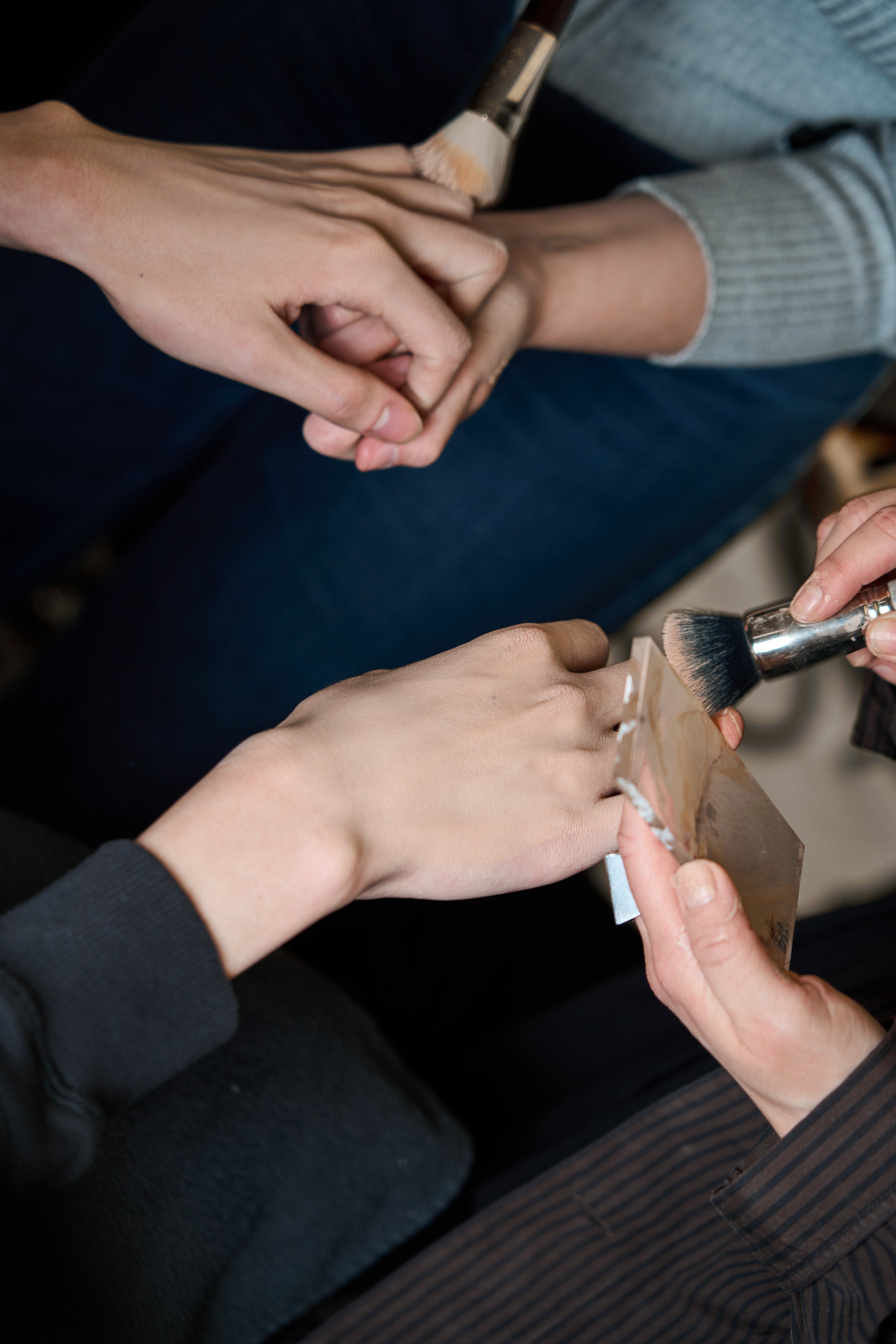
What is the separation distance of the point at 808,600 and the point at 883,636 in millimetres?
47

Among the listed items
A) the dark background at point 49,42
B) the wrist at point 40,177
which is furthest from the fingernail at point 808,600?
the dark background at point 49,42

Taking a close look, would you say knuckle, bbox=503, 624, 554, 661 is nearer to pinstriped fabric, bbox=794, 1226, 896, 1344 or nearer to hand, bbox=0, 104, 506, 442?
hand, bbox=0, 104, 506, 442

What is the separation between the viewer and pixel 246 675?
86 cm

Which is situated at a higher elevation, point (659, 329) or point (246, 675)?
point (659, 329)

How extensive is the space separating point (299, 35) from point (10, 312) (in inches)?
14.7

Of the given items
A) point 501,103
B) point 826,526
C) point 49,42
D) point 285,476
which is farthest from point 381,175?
point 49,42

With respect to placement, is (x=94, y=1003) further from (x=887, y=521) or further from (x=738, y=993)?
(x=887, y=521)

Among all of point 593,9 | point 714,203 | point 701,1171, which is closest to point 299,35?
point 593,9

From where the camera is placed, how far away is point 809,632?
21.7 inches

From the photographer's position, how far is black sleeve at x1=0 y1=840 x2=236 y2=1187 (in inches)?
15.7

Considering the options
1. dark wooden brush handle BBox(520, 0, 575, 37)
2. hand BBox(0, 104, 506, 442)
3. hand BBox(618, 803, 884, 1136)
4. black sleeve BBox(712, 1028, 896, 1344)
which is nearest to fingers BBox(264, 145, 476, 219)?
hand BBox(0, 104, 506, 442)

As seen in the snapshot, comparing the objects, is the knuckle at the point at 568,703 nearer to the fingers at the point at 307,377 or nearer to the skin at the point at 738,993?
the skin at the point at 738,993

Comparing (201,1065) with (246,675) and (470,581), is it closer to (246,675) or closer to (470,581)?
(246,675)

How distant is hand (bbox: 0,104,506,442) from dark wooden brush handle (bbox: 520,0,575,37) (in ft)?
0.53
